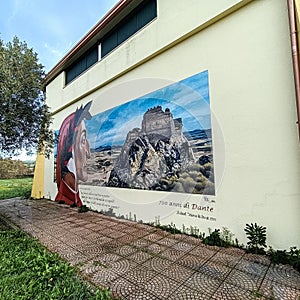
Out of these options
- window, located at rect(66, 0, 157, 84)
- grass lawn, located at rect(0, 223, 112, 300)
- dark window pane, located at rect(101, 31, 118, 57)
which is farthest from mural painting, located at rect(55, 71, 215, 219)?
grass lawn, located at rect(0, 223, 112, 300)

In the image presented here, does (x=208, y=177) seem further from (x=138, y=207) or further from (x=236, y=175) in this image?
(x=138, y=207)

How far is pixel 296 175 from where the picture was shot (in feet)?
9.18

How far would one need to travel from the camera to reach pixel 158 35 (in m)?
4.68

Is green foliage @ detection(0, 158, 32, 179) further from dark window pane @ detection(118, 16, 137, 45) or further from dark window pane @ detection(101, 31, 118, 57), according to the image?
dark window pane @ detection(118, 16, 137, 45)

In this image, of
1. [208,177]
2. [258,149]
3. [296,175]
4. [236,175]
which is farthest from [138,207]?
[296,175]

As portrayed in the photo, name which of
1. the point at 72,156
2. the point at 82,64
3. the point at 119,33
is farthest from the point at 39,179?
the point at 119,33

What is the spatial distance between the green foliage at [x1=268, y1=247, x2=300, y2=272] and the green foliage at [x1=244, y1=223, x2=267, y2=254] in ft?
0.63

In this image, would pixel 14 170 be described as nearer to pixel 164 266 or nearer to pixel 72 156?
pixel 72 156

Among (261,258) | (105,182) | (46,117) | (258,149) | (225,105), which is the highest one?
(46,117)

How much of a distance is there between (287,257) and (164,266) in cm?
177

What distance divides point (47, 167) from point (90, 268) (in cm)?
810

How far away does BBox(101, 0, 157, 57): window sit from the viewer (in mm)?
5109

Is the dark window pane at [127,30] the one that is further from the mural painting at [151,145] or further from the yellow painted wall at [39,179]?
the yellow painted wall at [39,179]

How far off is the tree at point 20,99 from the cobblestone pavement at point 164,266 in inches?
102
